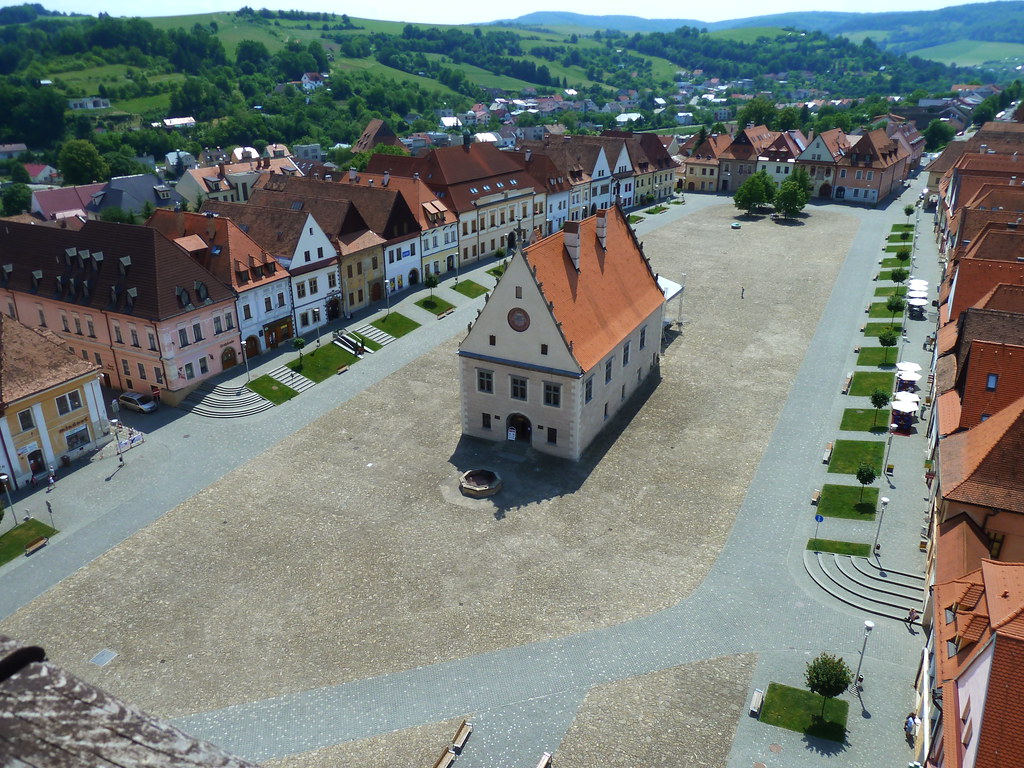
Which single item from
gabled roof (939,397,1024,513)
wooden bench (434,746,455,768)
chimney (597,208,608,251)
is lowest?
wooden bench (434,746,455,768)

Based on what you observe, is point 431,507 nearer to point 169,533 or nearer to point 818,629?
point 169,533

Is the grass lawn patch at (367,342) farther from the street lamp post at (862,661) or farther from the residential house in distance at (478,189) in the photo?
the street lamp post at (862,661)

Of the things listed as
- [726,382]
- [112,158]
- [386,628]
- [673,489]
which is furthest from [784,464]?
[112,158]

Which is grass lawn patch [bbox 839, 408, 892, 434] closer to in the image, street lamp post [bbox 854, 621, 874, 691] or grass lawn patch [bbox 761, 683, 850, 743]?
street lamp post [bbox 854, 621, 874, 691]

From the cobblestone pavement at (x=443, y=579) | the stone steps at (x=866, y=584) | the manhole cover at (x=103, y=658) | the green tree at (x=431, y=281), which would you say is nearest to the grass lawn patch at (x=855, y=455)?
the cobblestone pavement at (x=443, y=579)

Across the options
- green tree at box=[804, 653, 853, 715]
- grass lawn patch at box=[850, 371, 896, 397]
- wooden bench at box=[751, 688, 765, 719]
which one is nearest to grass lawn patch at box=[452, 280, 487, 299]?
grass lawn patch at box=[850, 371, 896, 397]

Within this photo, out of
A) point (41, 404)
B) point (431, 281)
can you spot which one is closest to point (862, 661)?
point (41, 404)

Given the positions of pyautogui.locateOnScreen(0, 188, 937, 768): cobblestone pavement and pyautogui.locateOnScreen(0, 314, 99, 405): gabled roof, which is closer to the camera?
pyautogui.locateOnScreen(0, 188, 937, 768): cobblestone pavement
